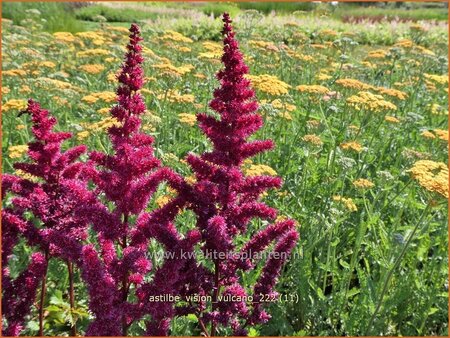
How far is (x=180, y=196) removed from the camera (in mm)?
2232

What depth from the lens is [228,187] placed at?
2.29 metres

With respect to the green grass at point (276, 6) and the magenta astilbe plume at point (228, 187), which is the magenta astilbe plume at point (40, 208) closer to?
the magenta astilbe plume at point (228, 187)

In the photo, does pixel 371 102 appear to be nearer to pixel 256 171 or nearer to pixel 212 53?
pixel 256 171

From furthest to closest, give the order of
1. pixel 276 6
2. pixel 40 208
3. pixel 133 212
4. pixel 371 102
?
1. pixel 276 6
2. pixel 371 102
3. pixel 40 208
4. pixel 133 212

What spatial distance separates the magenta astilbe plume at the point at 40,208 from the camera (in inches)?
90.7

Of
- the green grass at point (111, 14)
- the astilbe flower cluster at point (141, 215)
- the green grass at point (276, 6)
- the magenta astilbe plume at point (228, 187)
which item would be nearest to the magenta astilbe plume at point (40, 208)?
the astilbe flower cluster at point (141, 215)

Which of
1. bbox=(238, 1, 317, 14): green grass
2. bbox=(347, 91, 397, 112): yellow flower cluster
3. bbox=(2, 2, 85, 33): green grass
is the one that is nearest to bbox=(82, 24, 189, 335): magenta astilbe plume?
bbox=(347, 91, 397, 112): yellow flower cluster

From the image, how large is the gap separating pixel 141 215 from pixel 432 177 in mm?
1909

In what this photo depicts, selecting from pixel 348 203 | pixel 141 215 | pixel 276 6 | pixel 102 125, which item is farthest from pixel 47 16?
pixel 141 215

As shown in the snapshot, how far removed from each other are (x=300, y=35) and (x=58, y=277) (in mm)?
4775

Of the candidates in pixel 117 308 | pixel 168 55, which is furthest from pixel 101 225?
pixel 168 55

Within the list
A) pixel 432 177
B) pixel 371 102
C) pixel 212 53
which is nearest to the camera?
pixel 432 177

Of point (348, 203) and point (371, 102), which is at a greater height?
point (371, 102)

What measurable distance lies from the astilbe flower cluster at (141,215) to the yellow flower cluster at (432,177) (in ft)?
3.68
